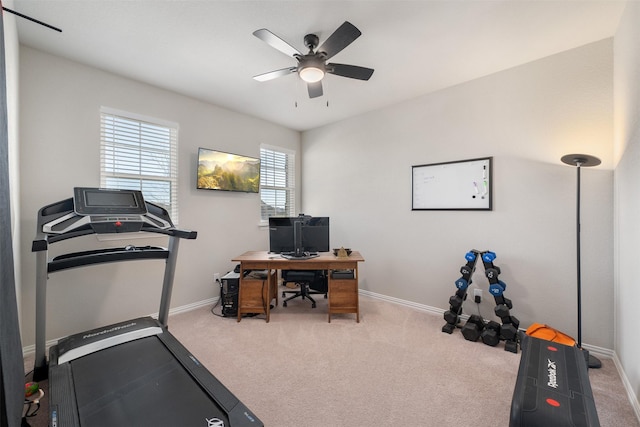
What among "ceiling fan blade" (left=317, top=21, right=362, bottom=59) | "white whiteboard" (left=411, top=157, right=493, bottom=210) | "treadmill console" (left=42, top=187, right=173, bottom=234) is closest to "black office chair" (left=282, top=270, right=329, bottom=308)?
"white whiteboard" (left=411, top=157, right=493, bottom=210)

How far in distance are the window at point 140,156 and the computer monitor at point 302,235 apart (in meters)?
1.36

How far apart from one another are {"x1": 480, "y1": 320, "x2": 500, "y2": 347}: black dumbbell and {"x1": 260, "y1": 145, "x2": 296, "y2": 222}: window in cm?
345

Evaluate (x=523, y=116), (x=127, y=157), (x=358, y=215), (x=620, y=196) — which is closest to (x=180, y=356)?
(x=127, y=157)

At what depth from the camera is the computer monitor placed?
3.64 meters

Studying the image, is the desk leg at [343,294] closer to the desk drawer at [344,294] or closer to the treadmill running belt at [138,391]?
the desk drawer at [344,294]

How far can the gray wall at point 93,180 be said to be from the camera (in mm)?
2596

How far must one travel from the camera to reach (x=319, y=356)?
2.52 metres

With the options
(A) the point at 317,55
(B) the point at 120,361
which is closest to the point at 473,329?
(A) the point at 317,55

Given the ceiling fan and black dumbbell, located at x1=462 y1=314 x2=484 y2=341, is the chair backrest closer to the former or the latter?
black dumbbell, located at x1=462 y1=314 x2=484 y2=341

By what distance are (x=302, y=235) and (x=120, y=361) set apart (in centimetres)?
220

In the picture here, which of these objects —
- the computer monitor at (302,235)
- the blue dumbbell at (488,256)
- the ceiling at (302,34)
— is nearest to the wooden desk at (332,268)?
the computer monitor at (302,235)

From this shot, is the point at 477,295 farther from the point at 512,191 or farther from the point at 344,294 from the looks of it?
the point at 344,294

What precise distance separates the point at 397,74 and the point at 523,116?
142 centimetres

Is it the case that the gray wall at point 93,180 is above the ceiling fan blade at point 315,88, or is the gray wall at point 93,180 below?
below
